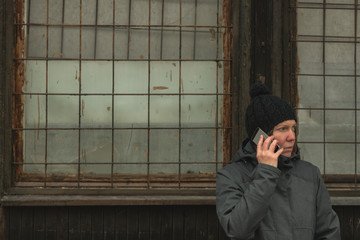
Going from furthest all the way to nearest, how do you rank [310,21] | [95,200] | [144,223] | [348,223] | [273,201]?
[310,21], [348,223], [144,223], [95,200], [273,201]

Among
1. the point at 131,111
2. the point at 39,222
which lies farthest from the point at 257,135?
the point at 39,222

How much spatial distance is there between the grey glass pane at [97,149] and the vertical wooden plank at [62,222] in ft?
1.72

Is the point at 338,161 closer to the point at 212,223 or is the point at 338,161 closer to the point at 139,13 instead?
the point at 212,223

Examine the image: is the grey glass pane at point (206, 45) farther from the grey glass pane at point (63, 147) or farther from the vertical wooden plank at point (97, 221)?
the vertical wooden plank at point (97, 221)

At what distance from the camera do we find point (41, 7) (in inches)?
186

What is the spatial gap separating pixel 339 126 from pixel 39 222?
339 cm

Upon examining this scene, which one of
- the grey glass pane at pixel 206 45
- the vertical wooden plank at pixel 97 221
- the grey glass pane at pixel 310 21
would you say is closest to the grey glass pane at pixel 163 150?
the vertical wooden plank at pixel 97 221

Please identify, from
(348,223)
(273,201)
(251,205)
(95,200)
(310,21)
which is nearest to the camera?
(251,205)

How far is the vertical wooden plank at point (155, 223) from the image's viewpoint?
15.2 ft

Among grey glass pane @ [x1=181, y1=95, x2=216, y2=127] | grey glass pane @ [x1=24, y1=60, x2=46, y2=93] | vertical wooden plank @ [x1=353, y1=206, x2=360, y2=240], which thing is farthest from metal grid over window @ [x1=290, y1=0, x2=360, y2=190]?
grey glass pane @ [x1=24, y1=60, x2=46, y2=93]

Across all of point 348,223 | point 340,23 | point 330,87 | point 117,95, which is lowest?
point 348,223

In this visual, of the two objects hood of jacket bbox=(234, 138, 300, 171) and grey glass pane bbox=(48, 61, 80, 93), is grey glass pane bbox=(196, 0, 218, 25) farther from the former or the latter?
hood of jacket bbox=(234, 138, 300, 171)

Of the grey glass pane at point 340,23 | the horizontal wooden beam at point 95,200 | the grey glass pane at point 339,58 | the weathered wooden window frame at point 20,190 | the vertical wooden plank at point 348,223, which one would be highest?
the grey glass pane at point 340,23

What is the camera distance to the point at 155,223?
4645 millimetres
